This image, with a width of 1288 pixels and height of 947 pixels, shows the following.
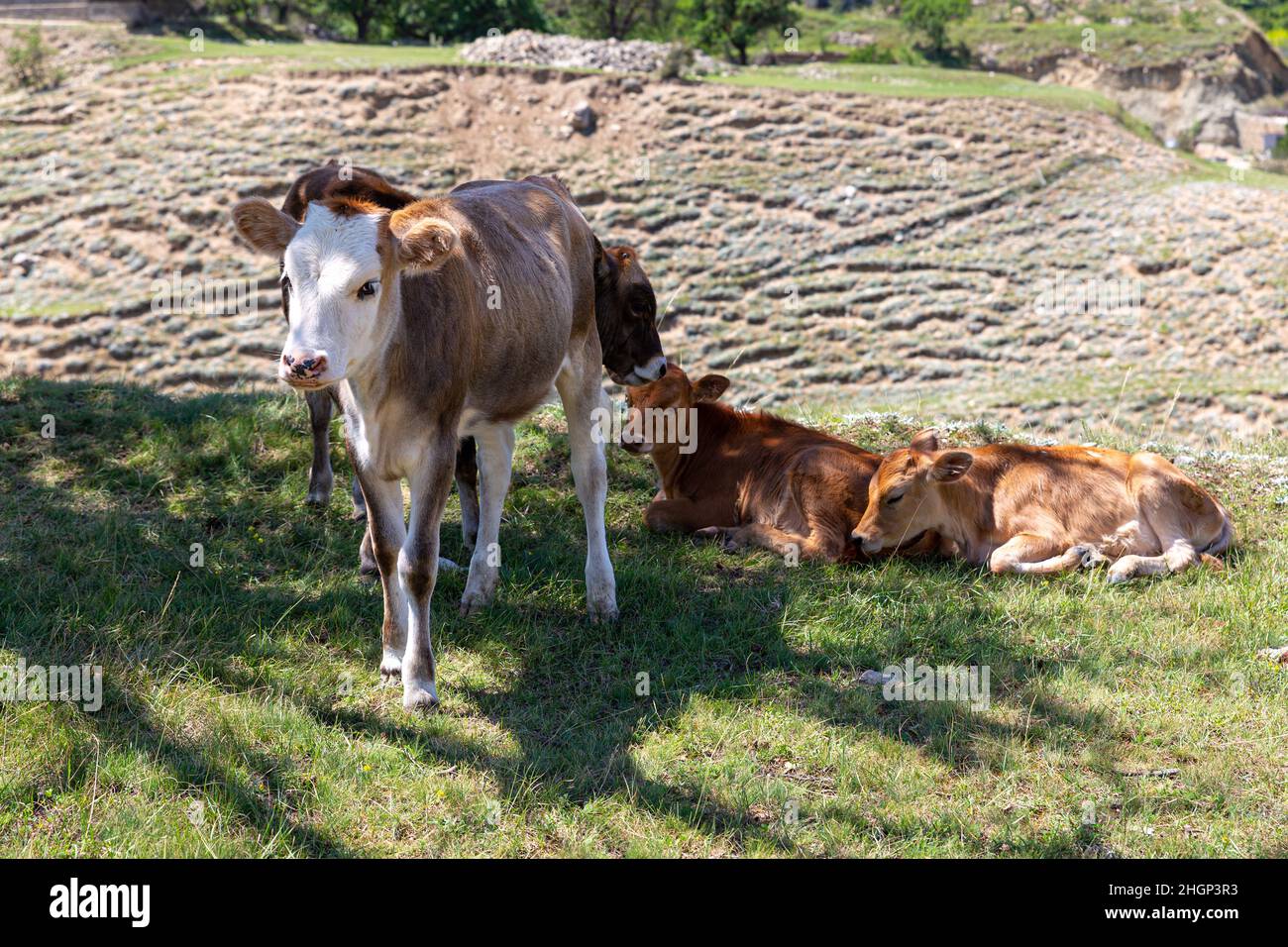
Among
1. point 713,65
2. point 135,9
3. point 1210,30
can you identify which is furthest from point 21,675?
point 1210,30

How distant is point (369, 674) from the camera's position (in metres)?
5.89

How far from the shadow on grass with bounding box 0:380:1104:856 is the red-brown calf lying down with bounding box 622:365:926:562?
1.23 ft

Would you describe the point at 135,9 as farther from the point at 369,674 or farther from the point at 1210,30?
the point at 1210,30

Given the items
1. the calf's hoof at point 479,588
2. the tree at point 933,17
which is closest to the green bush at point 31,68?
the calf's hoof at point 479,588

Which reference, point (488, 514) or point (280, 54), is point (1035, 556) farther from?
point (280, 54)

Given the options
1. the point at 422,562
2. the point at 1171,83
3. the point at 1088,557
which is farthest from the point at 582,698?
the point at 1171,83

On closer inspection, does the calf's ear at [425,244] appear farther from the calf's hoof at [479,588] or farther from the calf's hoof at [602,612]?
the calf's hoof at [602,612]

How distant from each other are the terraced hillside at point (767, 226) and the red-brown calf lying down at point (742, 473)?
9.08 metres

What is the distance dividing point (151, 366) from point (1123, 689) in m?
19.5

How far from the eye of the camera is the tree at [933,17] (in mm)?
63125

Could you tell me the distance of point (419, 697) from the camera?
555 cm

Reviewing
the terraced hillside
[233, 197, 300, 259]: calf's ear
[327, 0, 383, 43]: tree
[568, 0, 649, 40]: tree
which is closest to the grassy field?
[233, 197, 300, 259]: calf's ear

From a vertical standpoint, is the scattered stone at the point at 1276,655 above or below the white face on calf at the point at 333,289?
below

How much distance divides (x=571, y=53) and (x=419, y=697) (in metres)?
31.6
